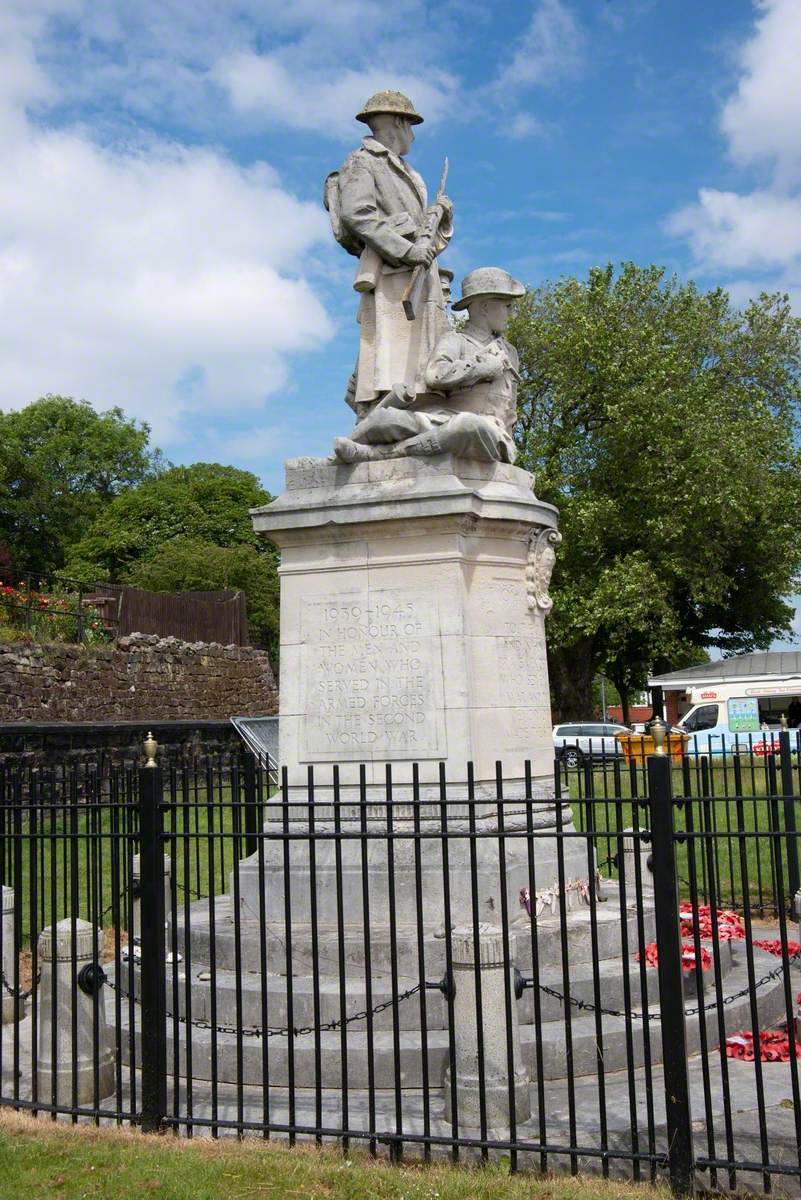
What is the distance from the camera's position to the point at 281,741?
26.4 ft

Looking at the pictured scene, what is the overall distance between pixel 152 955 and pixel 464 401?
4521 millimetres

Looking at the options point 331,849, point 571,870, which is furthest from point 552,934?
point 331,849

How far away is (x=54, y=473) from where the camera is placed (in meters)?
56.4

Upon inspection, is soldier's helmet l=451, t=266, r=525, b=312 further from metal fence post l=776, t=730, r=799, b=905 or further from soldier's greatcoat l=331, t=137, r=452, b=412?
metal fence post l=776, t=730, r=799, b=905

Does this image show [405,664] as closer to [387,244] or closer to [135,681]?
[387,244]

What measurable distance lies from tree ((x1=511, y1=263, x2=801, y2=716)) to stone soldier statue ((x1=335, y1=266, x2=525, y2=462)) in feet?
68.2

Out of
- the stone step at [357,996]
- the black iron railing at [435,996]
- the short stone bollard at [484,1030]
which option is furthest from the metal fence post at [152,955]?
the short stone bollard at [484,1030]

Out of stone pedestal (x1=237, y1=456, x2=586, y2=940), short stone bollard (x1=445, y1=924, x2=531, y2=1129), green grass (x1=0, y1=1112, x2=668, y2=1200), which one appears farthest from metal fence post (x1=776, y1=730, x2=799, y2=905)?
green grass (x1=0, y1=1112, x2=668, y2=1200)

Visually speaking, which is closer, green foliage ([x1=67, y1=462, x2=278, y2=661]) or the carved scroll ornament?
the carved scroll ornament

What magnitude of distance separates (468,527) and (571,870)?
2373 mm

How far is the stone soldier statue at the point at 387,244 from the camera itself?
859cm

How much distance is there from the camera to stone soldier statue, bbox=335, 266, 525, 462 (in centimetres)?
796

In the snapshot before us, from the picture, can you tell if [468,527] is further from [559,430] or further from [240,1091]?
[559,430]

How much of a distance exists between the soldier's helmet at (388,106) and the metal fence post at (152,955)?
18.4 feet
